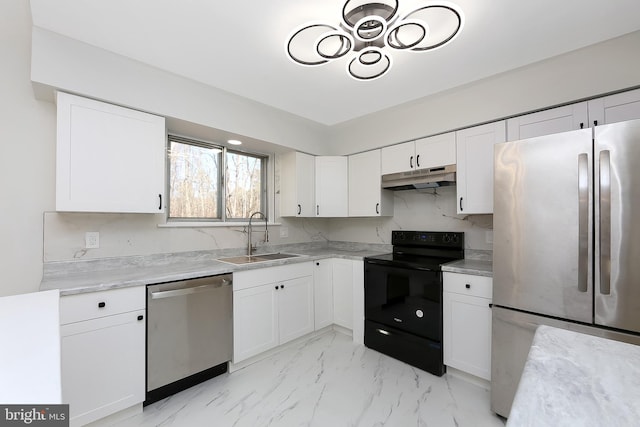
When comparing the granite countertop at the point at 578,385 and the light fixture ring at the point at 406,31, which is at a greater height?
the light fixture ring at the point at 406,31

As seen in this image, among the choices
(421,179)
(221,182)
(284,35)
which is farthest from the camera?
(221,182)

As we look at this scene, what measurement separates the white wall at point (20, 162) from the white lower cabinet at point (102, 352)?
0.64 metres

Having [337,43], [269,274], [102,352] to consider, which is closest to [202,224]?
[269,274]

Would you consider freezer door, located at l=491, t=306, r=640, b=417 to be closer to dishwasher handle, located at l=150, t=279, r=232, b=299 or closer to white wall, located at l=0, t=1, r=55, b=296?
dishwasher handle, located at l=150, t=279, r=232, b=299

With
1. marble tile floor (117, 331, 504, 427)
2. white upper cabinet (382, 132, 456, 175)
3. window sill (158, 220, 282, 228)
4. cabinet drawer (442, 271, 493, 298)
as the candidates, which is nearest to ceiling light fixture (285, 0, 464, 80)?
white upper cabinet (382, 132, 456, 175)

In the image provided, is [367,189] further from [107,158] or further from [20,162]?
[20,162]

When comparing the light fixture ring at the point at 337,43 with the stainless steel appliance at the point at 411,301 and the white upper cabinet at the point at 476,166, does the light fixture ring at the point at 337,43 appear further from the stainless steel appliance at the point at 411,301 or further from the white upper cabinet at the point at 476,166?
the stainless steel appliance at the point at 411,301

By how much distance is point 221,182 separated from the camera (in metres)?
3.04

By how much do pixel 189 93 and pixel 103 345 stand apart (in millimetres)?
1929

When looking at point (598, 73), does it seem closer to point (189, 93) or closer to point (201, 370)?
point (189, 93)

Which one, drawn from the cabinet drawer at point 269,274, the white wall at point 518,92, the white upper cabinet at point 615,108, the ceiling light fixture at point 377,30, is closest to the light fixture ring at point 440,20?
the ceiling light fixture at point 377,30

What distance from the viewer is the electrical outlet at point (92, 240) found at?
2109 millimetres

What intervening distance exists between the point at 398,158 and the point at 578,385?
2570 millimetres

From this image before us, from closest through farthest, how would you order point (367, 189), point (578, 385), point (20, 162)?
point (578, 385)
point (20, 162)
point (367, 189)
